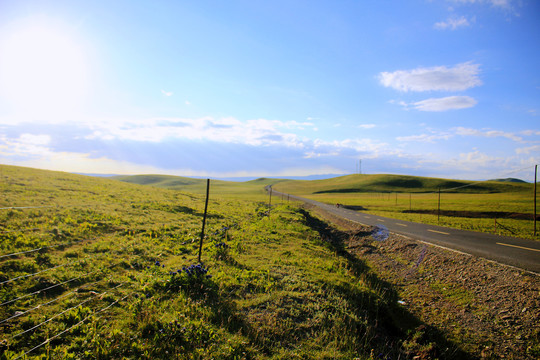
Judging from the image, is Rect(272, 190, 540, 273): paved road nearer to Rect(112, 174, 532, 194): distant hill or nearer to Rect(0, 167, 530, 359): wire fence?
Rect(0, 167, 530, 359): wire fence

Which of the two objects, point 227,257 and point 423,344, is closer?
point 423,344

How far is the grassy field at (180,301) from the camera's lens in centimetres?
558

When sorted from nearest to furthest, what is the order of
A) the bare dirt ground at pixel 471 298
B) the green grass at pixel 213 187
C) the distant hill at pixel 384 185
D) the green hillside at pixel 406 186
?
the bare dirt ground at pixel 471 298
the green grass at pixel 213 187
the green hillside at pixel 406 186
the distant hill at pixel 384 185

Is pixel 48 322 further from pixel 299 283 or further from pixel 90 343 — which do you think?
pixel 299 283

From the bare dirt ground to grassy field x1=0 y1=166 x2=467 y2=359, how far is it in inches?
34.2

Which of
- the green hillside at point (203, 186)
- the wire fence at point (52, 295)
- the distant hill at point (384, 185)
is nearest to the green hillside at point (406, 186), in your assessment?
the distant hill at point (384, 185)

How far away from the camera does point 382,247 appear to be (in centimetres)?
1862

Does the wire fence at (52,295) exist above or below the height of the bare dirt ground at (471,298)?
above

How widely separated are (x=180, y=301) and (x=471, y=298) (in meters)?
11.0

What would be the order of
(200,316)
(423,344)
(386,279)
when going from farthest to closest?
(386,279), (423,344), (200,316)

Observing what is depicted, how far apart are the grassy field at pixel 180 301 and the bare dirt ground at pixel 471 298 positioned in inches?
34.2

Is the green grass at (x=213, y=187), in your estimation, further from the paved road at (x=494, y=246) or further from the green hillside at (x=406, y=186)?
the paved road at (x=494, y=246)

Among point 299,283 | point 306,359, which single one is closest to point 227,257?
point 299,283

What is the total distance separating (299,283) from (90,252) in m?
8.67
